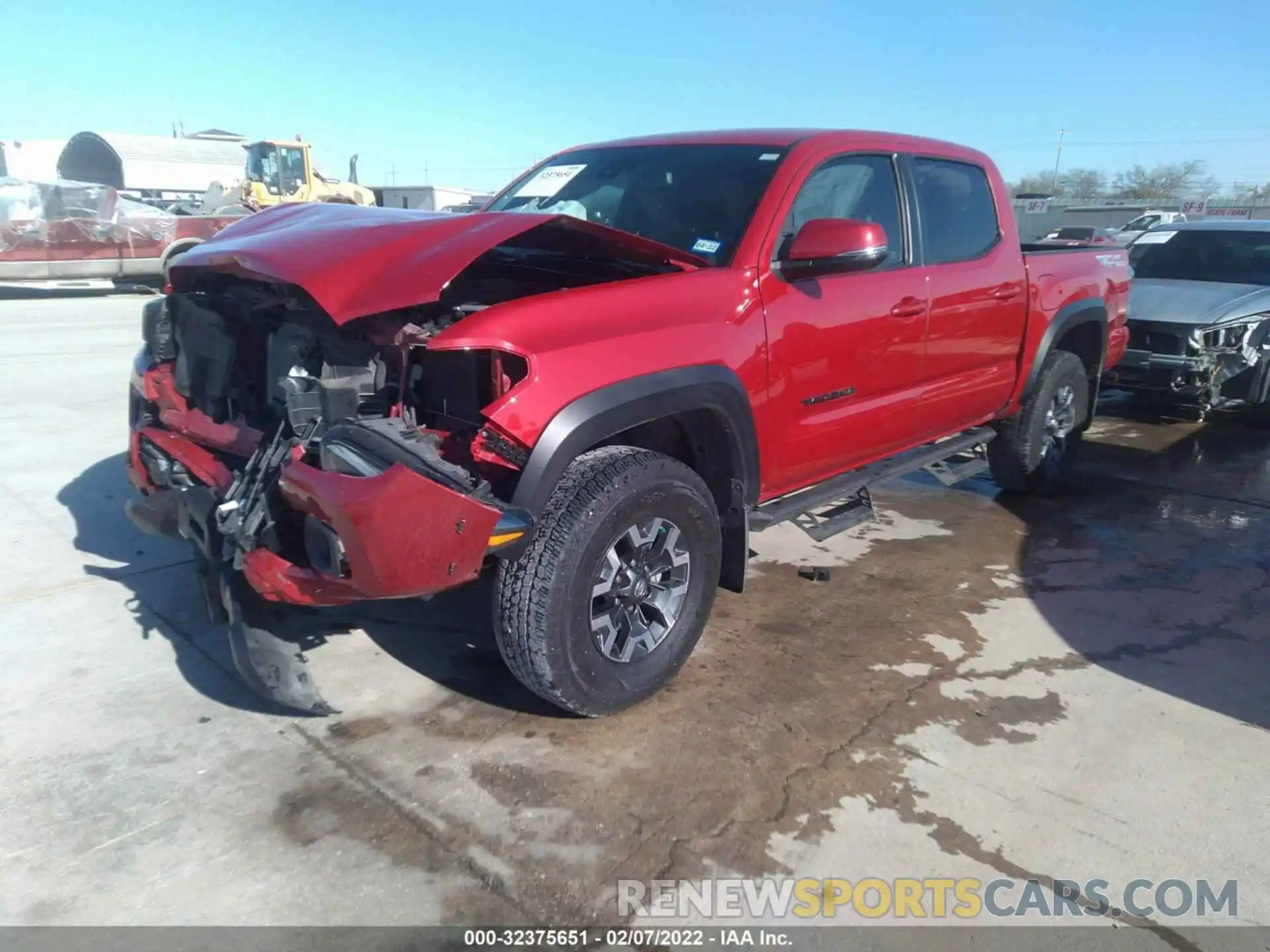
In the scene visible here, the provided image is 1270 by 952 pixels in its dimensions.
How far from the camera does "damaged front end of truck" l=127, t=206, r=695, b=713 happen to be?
2.53m

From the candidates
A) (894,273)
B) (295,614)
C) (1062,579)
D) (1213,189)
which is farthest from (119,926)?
(1213,189)

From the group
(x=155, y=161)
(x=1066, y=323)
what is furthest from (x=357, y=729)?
(x=155, y=161)

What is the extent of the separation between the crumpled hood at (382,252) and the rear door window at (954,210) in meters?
1.51

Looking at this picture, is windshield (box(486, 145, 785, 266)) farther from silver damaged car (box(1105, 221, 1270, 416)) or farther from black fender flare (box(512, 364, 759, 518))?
silver damaged car (box(1105, 221, 1270, 416))

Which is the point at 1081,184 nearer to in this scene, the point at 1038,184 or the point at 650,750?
the point at 1038,184

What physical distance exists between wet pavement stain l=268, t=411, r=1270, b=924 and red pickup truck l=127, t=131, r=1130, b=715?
27 cm

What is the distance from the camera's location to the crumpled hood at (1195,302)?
7.20 metres

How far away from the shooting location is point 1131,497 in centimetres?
588

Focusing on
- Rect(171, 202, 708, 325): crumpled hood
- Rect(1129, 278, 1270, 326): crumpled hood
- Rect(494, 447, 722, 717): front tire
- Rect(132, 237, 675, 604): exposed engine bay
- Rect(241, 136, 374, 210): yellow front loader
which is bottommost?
Rect(494, 447, 722, 717): front tire

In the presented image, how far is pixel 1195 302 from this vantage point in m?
7.42

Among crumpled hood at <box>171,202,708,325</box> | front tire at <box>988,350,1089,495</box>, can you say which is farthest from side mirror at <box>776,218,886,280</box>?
front tire at <box>988,350,1089,495</box>

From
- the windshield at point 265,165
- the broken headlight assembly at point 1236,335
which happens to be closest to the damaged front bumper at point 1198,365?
the broken headlight assembly at point 1236,335

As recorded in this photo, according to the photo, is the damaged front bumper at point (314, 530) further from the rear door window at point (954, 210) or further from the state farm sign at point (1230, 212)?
the state farm sign at point (1230, 212)

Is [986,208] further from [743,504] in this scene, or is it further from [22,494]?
[22,494]
